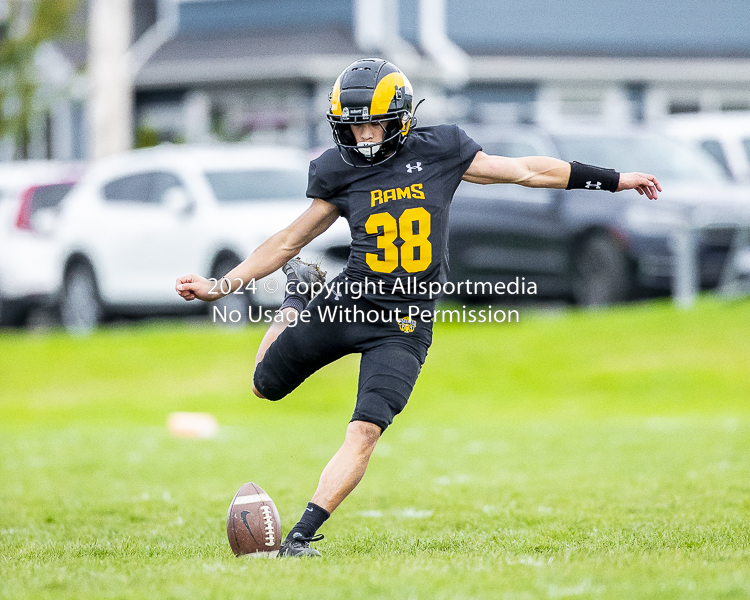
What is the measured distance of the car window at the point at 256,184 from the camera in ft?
56.9

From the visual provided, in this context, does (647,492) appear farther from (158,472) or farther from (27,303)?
(27,303)

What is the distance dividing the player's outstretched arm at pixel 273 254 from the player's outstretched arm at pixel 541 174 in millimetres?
725

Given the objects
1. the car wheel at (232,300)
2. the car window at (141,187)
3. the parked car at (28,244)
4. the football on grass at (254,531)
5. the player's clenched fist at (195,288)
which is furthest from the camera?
the parked car at (28,244)

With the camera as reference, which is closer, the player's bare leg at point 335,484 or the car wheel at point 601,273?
the player's bare leg at point 335,484

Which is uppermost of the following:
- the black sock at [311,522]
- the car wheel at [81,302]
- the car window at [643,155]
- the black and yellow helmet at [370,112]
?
the black and yellow helmet at [370,112]

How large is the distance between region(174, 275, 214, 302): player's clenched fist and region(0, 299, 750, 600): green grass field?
1.23m

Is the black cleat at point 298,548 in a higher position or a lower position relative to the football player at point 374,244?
lower

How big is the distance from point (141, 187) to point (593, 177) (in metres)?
12.4

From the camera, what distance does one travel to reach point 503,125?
17578mm

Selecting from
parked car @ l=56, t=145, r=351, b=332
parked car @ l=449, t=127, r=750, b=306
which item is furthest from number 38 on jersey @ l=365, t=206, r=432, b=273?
parked car @ l=449, t=127, r=750, b=306

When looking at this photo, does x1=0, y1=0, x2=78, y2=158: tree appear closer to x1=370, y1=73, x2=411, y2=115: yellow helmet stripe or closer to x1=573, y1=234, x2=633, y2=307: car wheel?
x1=573, y1=234, x2=633, y2=307: car wheel

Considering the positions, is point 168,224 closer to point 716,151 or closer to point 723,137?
point 716,151

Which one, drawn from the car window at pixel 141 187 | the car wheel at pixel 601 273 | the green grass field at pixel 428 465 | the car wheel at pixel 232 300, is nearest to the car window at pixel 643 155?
the car wheel at pixel 601 273

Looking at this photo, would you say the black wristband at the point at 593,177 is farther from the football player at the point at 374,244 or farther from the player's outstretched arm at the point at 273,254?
the player's outstretched arm at the point at 273,254
